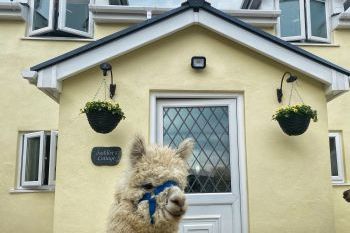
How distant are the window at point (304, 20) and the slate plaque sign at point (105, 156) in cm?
602

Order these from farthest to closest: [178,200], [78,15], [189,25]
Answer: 1. [78,15]
2. [189,25]
3. [178,200]

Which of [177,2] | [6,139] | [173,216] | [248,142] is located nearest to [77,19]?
[177,2]

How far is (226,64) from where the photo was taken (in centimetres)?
604

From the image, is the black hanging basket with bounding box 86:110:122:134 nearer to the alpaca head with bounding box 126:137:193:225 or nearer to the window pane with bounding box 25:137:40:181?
the alpaca head with bounding box 126:137:193:225

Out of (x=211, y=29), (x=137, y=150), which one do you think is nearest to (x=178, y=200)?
(x=137, y=150)

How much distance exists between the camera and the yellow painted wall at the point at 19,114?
8.44 m

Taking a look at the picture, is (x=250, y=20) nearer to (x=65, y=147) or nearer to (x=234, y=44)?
(x=234, y=44)

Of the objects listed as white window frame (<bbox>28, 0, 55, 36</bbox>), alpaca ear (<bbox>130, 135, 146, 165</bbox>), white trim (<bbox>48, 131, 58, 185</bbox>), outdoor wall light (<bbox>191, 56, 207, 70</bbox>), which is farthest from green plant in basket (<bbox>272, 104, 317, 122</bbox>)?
white window frame (<bbox>28, 0, 55, 36</bbox>)

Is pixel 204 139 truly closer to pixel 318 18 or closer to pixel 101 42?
pixel 101 42

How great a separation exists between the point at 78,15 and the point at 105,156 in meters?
5.34

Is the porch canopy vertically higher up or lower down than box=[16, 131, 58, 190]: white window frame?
higher up

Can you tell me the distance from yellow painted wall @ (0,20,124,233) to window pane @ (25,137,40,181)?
0.85ft

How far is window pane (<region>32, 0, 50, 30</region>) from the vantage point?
9469mm

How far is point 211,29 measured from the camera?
5.98 metres
